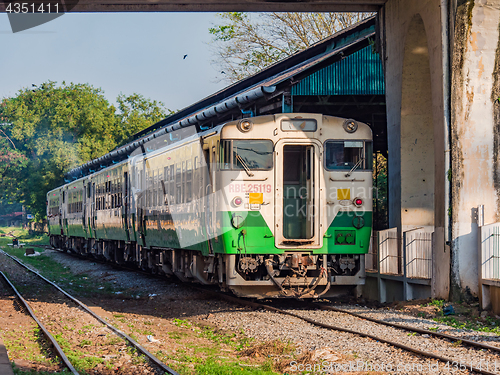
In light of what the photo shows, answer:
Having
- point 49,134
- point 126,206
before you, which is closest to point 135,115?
point 49,134

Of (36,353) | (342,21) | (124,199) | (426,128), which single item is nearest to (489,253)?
(426,128)

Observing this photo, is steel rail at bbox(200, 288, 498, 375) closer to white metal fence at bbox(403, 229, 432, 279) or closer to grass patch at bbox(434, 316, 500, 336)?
grass patch at bbox(434, 316, 500, 336)

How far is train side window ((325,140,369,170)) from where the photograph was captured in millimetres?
11602

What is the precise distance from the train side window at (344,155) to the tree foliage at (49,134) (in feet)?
124

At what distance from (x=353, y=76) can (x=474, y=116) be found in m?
7.81

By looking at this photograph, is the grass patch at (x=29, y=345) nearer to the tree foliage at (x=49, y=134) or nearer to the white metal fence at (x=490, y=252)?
the white metal fence at (x=490, y=252)

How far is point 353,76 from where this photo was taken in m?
19.0

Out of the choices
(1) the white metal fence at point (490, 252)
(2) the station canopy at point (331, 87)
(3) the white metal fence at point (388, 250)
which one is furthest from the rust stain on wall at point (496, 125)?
(2) the station canopy at point (331, 87)

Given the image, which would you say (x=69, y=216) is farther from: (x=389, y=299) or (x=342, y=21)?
(x=389, y=299)

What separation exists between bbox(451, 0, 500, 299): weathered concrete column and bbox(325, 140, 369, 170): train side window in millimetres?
1671

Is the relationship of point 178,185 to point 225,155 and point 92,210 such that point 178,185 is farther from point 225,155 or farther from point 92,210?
point 92,210

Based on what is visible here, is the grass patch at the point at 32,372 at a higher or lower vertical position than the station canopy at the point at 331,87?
lower

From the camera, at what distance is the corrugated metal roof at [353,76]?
1892cm

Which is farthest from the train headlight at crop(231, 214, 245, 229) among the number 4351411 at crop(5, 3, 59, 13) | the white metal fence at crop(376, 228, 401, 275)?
the number 4351411 at crop(5, 3, 59, 13)
